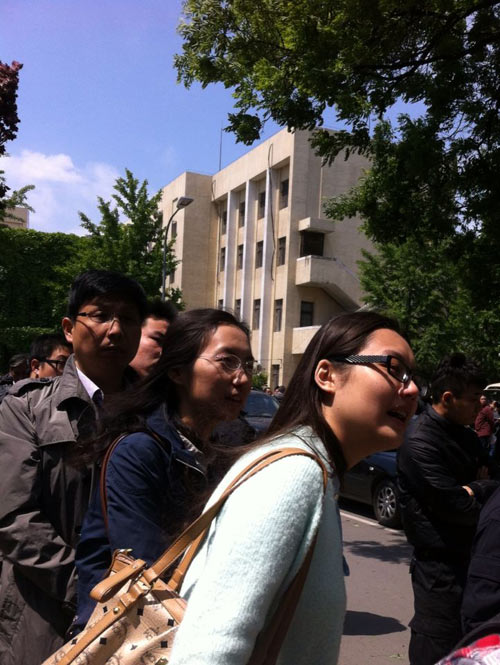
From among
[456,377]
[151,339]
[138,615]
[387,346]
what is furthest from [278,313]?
[138,615]

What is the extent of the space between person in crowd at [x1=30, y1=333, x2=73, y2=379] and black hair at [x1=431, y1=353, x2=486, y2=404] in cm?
306

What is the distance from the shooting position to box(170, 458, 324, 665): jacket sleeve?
4.27 ft

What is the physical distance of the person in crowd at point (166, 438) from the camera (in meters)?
2.01

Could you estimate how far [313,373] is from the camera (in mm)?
1796

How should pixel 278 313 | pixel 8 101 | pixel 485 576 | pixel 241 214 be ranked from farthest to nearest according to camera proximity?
pixel 241 214, pixel 278 313, pixel 8 101, pixel 485 576

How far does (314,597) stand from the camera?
1.43 m

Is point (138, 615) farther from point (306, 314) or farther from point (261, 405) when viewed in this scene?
point (306, 314)

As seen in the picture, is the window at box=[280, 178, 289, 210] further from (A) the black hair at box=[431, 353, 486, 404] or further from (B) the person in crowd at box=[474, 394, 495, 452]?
(A) the black hair at box=[431, 353, 486, 404]

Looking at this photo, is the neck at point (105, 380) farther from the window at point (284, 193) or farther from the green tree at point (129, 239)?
the window at point (284, 193)

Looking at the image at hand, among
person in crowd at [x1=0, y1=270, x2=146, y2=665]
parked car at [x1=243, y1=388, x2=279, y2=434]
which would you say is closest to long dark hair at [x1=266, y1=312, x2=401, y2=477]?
person in crowd at [x1=0, y1=270, x2=146, y2=665]

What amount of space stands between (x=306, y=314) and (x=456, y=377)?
124ft

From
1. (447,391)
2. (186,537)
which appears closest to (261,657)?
(186,537)

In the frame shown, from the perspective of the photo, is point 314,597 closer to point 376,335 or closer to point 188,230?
point 376,335

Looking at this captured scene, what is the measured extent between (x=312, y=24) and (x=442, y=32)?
156 centimetres
